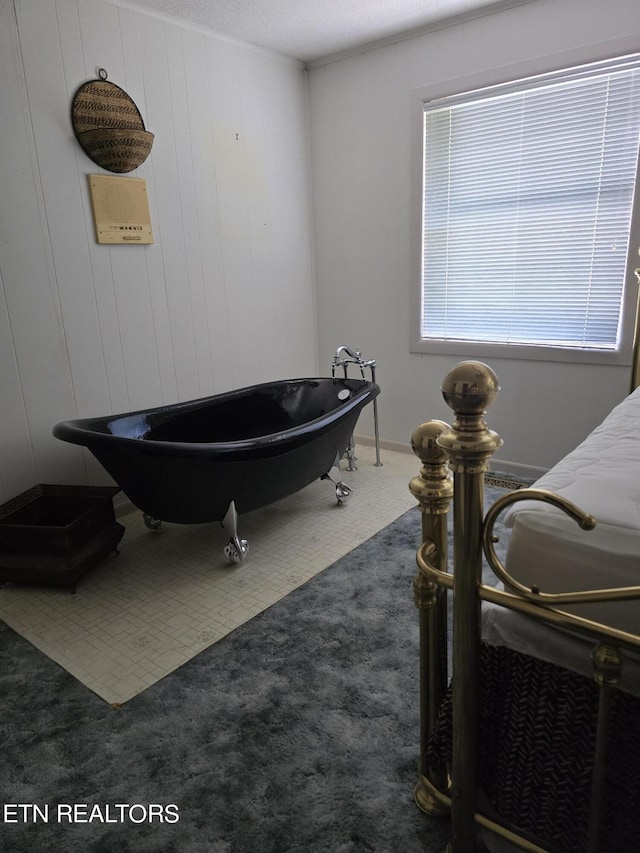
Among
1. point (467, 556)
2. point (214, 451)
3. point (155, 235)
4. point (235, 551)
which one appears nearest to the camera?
point (467, 556)

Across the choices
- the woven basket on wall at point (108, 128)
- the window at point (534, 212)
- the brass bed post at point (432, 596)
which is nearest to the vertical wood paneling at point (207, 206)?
the woven basket on wall at point (108, 128)

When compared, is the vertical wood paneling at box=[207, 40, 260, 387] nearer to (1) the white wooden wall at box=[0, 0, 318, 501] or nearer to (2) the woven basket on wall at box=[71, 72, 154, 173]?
(1) the white wooden wall at box=[0, 0, 318, 501]

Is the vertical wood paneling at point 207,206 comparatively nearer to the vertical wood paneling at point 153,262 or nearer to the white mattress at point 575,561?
the vertical wood paneling at point 153,262

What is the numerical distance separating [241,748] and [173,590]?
87 cm

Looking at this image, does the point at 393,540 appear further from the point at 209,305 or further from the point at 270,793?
the point at 209,305

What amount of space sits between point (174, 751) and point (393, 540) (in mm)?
1375

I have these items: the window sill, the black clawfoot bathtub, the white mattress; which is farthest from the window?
the white mattress

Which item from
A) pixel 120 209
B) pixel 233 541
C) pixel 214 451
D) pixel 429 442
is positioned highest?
pixel 120 209

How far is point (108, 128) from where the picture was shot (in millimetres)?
2570

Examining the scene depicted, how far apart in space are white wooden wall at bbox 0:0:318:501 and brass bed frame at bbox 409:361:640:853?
2.15 meters

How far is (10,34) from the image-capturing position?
2.29 m

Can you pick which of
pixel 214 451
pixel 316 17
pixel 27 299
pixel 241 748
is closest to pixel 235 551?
pixel 214 451

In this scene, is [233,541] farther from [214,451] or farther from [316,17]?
[316,17]

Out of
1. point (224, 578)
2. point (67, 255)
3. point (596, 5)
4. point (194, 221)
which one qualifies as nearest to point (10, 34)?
point (67, 255)
